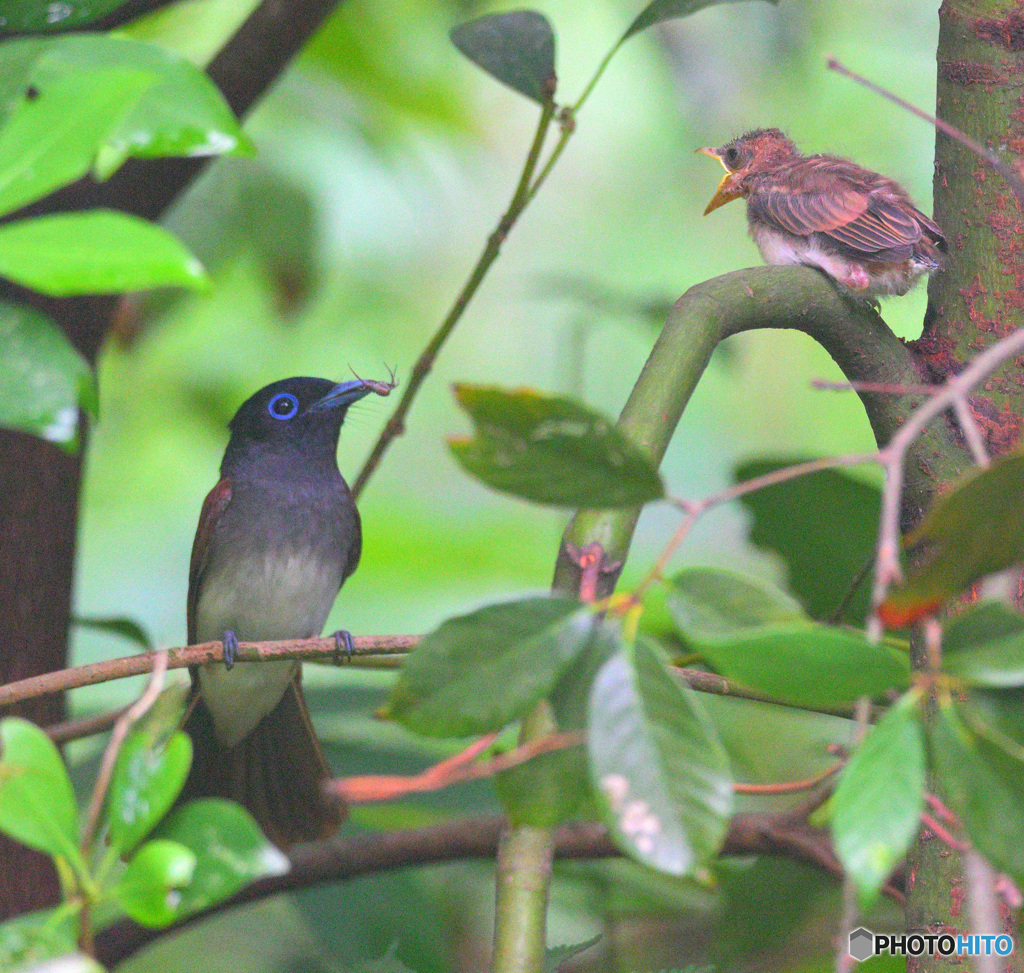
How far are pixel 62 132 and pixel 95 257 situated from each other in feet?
0.32

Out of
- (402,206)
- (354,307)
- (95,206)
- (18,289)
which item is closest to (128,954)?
(18,289)

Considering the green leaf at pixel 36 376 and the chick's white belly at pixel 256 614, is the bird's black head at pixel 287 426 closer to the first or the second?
the chick's white belly at pixel 256 614

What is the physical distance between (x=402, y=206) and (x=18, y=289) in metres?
2.76

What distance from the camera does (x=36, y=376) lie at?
35.4 inches

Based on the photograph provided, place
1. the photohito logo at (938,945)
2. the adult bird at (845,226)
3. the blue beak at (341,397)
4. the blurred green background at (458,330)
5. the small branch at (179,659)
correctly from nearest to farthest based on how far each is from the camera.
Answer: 1. the photohito logo at (938,945)
2. the small branch at (179,659)
3. the adult bird at (845,226)
4. the blurred green background at (458,330)
5. the blue beak at (341,397)

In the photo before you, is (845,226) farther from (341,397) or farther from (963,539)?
(341,397)

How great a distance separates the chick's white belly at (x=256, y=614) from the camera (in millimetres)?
2846

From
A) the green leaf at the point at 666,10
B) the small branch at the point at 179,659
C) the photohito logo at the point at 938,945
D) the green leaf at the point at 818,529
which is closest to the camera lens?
the photohito logo at the point at 938,945

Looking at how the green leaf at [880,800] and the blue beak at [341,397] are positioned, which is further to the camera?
the blue beak at [341,397]

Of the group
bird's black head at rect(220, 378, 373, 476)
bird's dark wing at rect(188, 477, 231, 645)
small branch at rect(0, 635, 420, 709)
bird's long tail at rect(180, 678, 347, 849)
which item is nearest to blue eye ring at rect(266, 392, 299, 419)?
bird's black head at rect(220, 378, 373, 476)

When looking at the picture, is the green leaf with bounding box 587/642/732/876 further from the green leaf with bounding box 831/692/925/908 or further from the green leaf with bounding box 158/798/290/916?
the green leaf with bounding box 158/798/290/916

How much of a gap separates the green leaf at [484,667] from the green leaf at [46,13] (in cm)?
86

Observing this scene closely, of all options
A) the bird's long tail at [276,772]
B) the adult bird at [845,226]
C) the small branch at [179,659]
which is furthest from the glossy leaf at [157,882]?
the bird's long tail at [276,772]

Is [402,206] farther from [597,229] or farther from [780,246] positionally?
[780,246]
